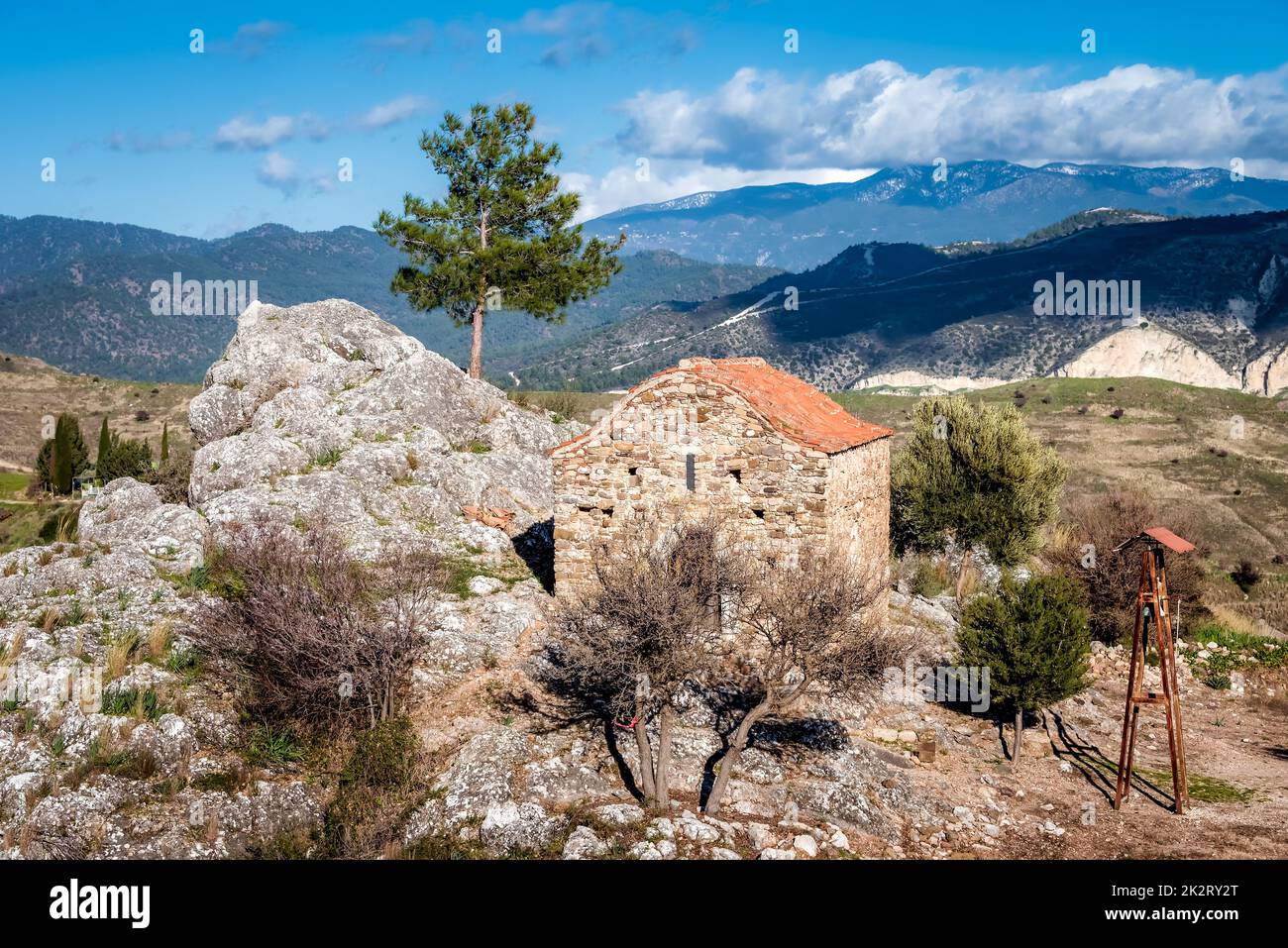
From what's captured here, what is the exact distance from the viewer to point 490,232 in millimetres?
34062

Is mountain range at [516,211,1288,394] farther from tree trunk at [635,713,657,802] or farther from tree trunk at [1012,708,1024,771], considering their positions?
tree trunk at [635,713,657,802]

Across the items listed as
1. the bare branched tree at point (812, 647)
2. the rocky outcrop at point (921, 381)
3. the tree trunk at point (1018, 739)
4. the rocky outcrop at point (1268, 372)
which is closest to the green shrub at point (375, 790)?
the bare branched tree at point (812, 647)

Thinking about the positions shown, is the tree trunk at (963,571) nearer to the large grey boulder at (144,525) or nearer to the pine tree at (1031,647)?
the pine tree at (1031,647)

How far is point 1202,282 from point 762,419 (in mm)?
105564

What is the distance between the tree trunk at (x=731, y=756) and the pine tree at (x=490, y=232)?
74.0 ft

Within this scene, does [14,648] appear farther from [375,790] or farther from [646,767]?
[646,767]

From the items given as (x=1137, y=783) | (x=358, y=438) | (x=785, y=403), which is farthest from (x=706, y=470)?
(x=358, y=438)

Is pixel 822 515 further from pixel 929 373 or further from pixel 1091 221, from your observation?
pixel 1091 221

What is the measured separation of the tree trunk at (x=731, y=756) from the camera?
1224 centimetres

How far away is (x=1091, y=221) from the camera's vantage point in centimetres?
13438

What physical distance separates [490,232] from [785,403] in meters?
18.7

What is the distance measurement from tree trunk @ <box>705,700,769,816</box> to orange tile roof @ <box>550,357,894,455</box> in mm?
6121

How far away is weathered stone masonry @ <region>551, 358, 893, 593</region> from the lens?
17.2 meters
